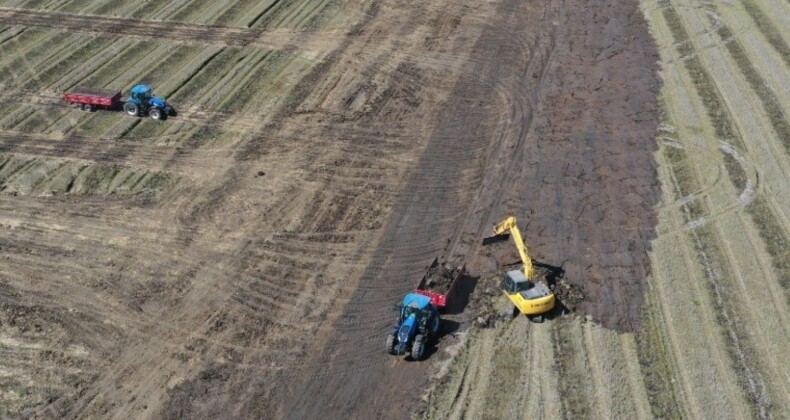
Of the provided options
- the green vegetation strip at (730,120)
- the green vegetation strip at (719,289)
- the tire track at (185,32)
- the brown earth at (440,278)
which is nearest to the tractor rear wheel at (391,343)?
the brown earth at (440,278)

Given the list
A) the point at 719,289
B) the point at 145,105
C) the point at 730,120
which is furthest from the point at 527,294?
the point at 145,105

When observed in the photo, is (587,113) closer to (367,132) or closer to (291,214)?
(367,132)

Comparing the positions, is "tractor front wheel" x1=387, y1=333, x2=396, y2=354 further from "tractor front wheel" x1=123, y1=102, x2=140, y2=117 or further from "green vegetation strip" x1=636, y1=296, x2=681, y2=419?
"tractor front wheel" x1=123, y1=102, x2=140, y2=117

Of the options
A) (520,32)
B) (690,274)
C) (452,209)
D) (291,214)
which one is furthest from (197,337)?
(520,32)

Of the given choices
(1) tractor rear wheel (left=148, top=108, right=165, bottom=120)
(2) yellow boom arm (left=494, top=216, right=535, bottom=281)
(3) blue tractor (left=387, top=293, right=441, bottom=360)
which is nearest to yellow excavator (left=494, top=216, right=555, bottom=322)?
(2) yellow boom arm (left=494, top=216, right=535, bottom=281)

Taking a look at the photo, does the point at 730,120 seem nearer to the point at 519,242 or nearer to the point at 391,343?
the point at 519,242

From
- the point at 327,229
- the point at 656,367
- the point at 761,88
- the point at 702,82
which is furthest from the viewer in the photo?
the point at 702,82
